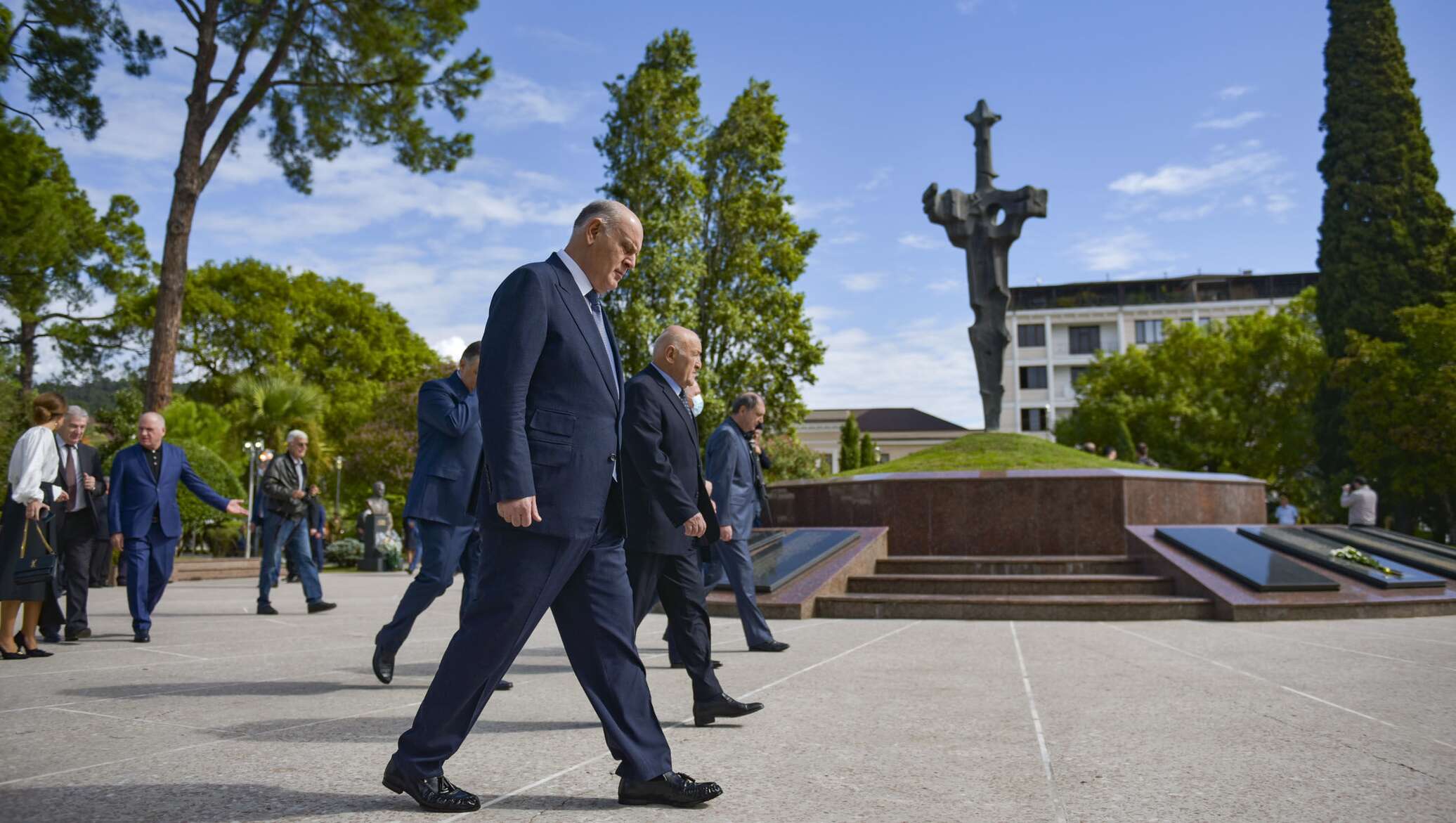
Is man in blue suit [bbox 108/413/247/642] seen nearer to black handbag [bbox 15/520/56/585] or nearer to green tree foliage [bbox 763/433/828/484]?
black handbag [bbox 15/520/56/585]

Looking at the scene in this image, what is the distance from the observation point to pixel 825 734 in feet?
14.2

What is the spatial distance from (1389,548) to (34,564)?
14.6 meters

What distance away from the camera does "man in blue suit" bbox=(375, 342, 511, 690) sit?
545 cm

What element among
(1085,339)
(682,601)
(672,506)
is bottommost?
(682,601)

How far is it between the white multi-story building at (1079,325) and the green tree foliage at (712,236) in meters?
45.4

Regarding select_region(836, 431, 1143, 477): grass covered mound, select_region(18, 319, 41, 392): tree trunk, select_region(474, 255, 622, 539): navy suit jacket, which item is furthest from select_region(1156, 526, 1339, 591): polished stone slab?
select_region(18, 319, 41, 392): tree trunk

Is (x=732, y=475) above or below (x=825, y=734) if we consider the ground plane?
above

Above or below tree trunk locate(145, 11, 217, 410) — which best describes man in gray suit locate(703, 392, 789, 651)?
below

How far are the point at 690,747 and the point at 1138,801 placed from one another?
1717mm

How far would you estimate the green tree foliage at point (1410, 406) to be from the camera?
29.5m

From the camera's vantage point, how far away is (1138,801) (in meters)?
3.23

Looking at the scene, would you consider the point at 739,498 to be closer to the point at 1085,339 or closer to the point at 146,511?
the point at 146,511

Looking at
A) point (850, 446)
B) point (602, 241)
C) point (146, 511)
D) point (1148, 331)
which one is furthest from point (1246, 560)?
point (1148, 331)

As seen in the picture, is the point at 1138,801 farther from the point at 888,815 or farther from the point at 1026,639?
the point at 1026,639
